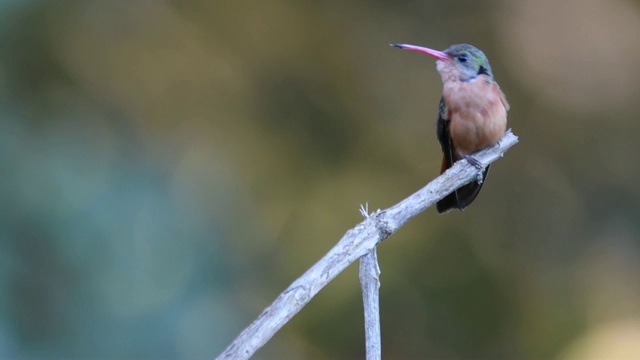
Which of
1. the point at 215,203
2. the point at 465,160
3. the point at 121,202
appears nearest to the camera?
the point at 465,160

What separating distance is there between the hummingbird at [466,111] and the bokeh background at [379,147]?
2422 millimetres

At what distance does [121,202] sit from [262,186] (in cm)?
106

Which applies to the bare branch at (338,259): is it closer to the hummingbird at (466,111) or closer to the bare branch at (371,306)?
the bare branch at (371,306)

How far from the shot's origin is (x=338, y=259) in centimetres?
204

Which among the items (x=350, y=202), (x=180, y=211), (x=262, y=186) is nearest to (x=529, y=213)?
(x=350, y=202)

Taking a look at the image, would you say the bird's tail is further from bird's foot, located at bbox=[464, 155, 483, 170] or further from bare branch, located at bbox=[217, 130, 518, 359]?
bare branch, located at bbox=[217, 130, 518, 359]

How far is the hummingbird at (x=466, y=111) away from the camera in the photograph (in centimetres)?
302

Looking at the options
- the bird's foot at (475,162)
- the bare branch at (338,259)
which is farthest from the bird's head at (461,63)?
the bare branch at (338,259)

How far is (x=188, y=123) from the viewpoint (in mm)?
5680

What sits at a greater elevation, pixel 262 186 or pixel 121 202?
pixel 262 186

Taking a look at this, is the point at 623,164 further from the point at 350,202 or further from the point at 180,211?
the point at 180,211

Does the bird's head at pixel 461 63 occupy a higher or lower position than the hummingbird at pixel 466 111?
higher

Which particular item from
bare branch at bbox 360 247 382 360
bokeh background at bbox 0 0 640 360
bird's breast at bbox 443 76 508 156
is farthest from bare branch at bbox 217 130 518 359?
bokeh background at bbox 0 0 640 360

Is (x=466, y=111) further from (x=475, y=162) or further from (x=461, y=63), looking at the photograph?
(x=475, y=162)
